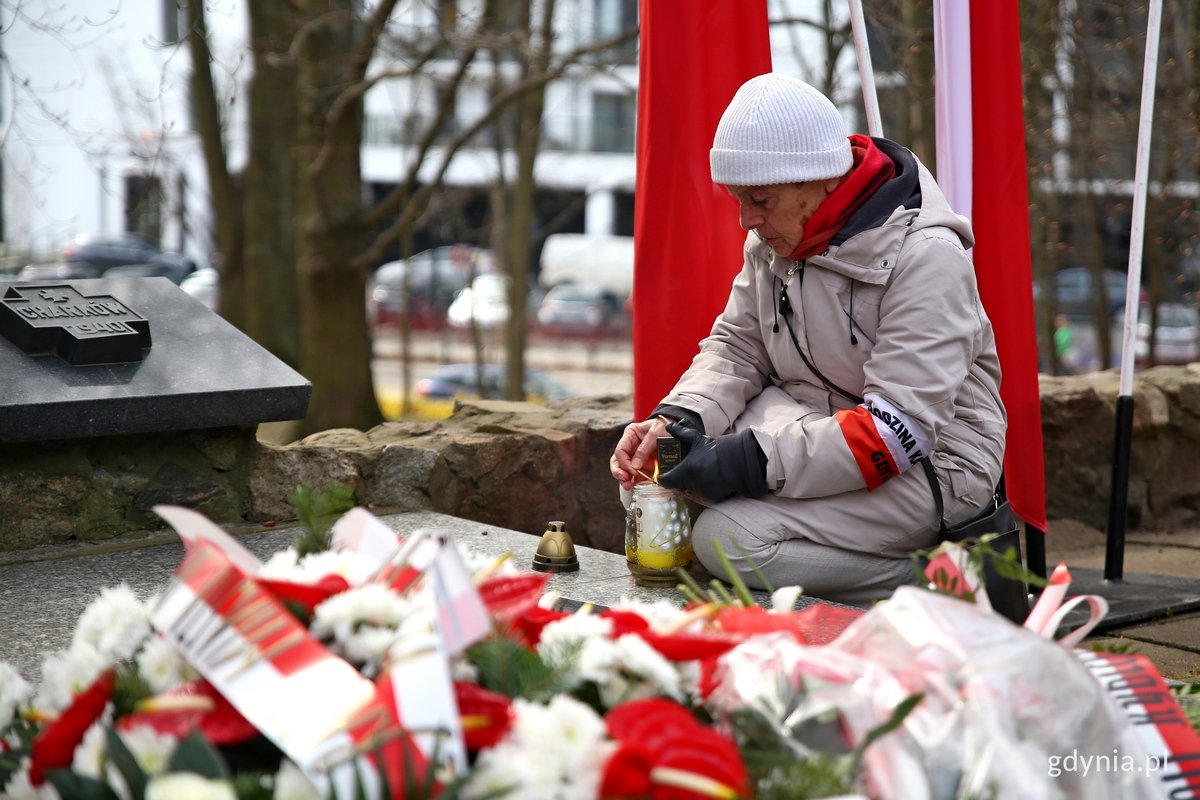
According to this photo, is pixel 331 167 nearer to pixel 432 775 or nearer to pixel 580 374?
pixel 432 775

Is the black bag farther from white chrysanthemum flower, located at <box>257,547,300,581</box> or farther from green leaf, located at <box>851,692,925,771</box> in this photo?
white chrysanthemum flower, located at <box>257,547,300,581</box>

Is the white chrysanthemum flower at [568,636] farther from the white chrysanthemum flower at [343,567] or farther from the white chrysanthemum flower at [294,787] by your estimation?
the white chrysanthemum flower at [294,787]

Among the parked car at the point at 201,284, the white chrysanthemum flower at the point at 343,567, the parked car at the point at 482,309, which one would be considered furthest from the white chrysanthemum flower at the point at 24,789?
the parked car at the point at 482,309

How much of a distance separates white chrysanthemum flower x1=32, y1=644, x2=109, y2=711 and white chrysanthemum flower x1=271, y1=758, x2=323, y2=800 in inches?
13.9

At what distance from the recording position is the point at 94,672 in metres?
1.67

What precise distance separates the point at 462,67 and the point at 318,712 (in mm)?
8084

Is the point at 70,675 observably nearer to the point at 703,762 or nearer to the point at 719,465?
the point at 703,762

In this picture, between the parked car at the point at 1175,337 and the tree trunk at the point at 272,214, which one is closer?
the tree trunk at the point at 272,214

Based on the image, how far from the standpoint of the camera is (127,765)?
4.71 ft

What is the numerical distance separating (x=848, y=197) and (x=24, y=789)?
2148 mm

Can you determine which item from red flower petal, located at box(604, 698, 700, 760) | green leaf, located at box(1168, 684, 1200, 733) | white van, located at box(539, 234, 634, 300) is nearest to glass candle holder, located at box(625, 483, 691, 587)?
green leaf, located at box(1168, 684, 1200, 733)

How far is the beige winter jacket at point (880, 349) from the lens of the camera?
3.04 m

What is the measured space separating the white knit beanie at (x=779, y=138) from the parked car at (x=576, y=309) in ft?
72.1

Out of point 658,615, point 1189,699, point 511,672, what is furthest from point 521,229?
point 511,672
